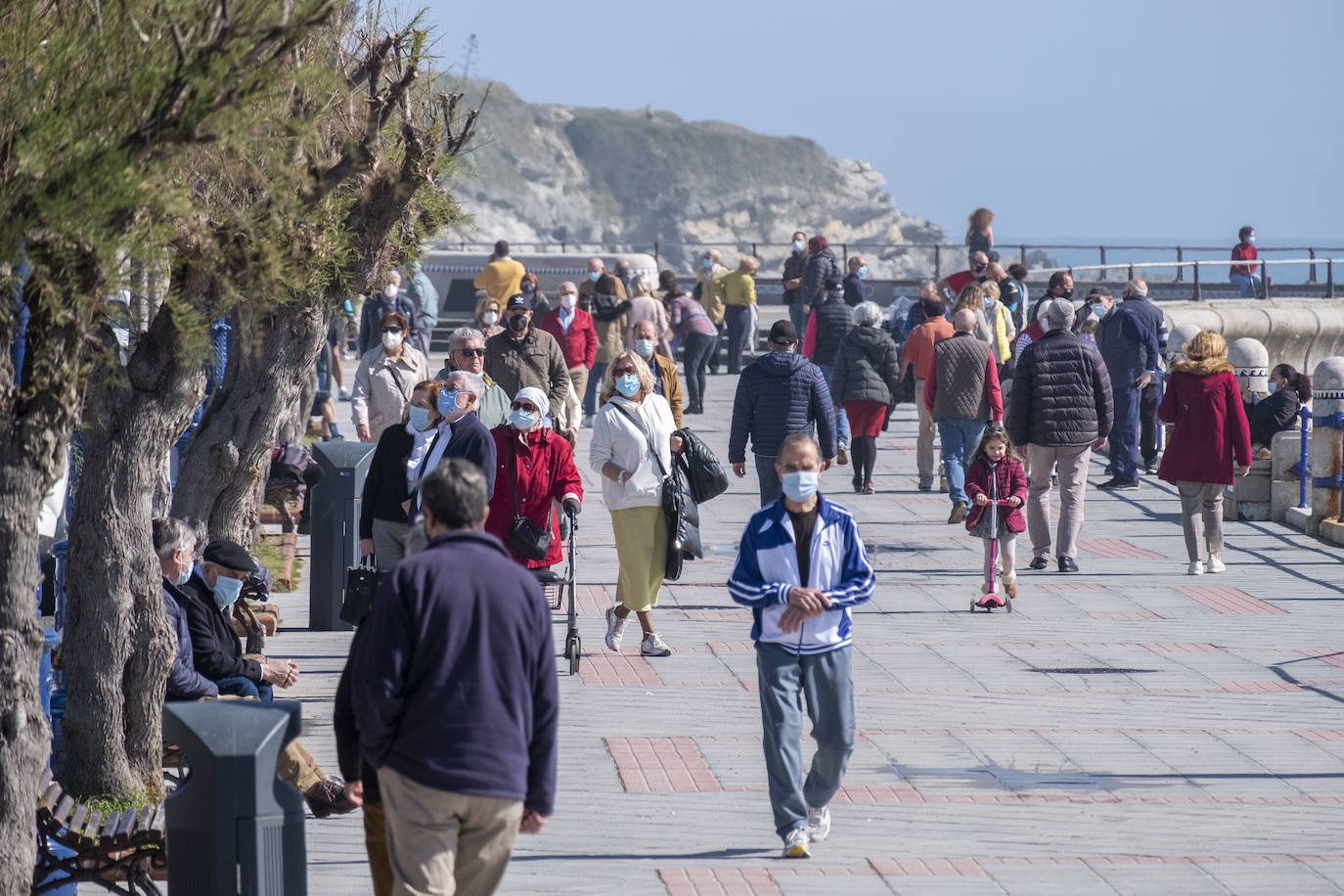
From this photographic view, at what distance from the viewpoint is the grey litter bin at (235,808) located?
507cm

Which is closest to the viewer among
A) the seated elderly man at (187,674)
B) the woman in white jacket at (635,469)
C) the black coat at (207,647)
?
the seated elderly man at (187,674)

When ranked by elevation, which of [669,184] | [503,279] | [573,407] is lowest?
[573,407]

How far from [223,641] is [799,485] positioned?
103 inches

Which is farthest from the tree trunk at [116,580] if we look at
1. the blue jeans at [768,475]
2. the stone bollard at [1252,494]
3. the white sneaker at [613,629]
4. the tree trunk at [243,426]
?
the stone bollard at [1252,494]

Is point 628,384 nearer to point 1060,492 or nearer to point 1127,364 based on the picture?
point 1060,492

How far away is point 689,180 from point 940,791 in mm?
177056

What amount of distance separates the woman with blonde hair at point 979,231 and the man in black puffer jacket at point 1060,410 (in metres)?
12.6

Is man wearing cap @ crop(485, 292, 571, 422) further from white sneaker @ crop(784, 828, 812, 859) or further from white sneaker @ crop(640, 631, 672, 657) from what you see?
white sneaker @ crop(784, 828, 812, 859)

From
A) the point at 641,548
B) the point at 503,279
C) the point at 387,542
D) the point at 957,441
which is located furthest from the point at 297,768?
the point at 503,279

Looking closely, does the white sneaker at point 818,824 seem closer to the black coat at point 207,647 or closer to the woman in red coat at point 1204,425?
the black coat at point 207,647

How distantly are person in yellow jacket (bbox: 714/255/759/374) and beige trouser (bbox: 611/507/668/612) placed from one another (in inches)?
651

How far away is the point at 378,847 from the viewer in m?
5.27

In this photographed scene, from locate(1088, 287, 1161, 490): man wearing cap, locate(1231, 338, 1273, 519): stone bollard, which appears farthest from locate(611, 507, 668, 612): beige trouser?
locate(1088, 287, 1161, 490): man wearing cap

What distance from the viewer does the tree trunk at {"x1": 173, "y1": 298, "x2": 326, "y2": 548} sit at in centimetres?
1072
